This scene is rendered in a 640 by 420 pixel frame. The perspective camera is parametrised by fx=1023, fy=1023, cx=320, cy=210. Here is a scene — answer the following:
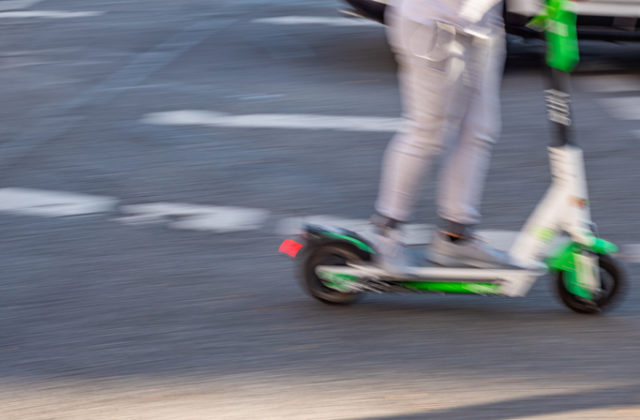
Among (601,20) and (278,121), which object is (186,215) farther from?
(601,20)

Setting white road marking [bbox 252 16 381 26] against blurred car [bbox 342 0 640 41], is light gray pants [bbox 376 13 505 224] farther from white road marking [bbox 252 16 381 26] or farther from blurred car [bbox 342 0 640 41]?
white road marking [bbox 252 16 381 26]

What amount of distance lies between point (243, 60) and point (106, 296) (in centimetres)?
503

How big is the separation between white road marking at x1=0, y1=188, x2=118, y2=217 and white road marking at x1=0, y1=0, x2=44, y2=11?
23.0 feet

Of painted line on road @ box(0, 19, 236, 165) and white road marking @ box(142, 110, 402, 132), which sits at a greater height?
white road marking @ box(142, 110, 402, 132)

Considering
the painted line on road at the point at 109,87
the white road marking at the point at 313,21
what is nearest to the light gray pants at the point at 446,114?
the painted line on road at the point at 109,87

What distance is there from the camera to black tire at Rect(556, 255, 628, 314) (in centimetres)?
394

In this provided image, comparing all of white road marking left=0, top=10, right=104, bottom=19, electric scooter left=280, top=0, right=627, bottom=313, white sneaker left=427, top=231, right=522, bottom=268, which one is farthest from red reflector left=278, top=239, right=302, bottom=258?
white road marking left=0, top=10, right=104, bottom=19

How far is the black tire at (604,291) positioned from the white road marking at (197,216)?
1.81 metres

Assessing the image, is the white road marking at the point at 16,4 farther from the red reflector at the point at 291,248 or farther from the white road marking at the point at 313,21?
the red reflector at the point at 291,248

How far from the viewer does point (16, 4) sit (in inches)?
495

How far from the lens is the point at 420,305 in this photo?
4.24 metres

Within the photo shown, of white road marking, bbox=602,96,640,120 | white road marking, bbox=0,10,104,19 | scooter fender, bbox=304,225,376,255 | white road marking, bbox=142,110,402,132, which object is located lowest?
white road marking, bbox=0,10,104,19

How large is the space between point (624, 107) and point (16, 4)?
806 centimetres

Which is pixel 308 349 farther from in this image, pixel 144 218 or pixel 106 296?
pixel 144 218
